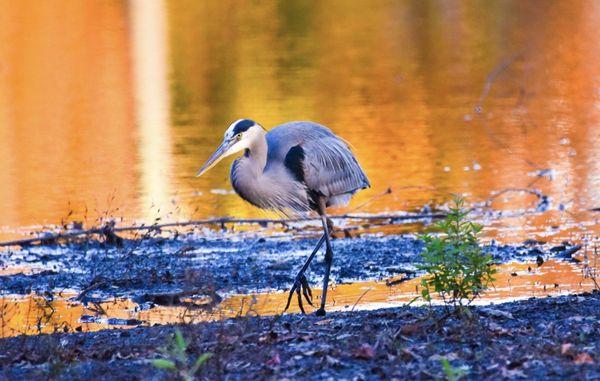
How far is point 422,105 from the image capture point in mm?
21344

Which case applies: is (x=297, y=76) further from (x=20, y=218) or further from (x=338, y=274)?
(x=338, y=274)

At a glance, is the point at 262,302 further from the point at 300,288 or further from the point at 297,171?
the point at 297,171

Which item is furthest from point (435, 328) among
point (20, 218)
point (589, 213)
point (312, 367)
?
point (20, 218)

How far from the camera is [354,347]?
6.87 meters

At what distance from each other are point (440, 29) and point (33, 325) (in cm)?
2508

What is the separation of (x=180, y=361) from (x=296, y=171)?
3547 mm

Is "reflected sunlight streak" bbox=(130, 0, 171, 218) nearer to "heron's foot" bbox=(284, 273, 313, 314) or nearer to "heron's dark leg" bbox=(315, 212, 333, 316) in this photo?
"heron's dark leg" bbox=(315, 212, 333, 316)

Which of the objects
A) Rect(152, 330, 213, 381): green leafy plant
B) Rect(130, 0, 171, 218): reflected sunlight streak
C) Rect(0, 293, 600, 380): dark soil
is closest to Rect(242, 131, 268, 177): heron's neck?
Rect(0, 293, 600, 380): dark soil

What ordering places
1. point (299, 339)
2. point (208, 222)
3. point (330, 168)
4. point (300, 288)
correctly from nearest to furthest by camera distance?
point (299, 339) < point (300, 288) < point (330, 168) < point (208, 222)

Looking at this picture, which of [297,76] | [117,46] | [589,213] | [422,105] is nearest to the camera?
[589,213]

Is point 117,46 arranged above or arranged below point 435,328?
above

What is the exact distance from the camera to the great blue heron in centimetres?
928

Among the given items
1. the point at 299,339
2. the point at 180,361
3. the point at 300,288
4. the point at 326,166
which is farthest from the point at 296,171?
the point at 180,361

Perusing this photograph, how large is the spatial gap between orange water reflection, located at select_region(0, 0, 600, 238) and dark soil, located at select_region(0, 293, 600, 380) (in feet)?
16.5
